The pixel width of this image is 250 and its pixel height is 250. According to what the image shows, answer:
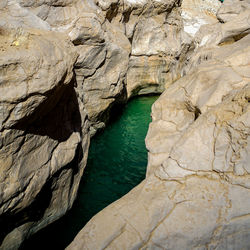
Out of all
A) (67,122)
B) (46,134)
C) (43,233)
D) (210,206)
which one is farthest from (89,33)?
(210,206)

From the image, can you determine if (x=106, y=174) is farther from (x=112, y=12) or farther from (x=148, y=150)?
(x=112, y=12)

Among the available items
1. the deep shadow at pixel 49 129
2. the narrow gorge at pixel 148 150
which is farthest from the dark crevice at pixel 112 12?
the deep shadow at pixel 49 129

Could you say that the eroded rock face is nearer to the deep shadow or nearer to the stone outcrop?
the deep shadow

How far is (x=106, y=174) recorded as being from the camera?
6453 millimetres

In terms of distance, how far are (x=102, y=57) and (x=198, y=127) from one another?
16.6ft

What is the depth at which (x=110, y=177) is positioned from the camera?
20.8ft

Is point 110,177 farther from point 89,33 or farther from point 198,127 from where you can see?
point 89,33

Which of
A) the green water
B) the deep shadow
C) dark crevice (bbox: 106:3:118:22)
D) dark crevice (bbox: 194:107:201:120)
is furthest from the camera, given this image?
dark crevice (bbox: 106:3:118:22)

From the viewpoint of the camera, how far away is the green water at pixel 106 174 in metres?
4.70

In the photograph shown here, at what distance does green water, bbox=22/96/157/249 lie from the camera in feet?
15.4

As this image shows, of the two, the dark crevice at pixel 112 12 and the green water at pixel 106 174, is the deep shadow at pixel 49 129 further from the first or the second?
the dark crevice at pixel 112 12

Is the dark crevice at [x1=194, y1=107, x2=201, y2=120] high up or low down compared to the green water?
up

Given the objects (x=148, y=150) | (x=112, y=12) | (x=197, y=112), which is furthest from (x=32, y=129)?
(x=112, y=12)

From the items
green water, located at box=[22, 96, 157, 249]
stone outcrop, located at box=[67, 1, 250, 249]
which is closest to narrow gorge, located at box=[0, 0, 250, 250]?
stone outcrop, located at box=[67, 1, 250, 249]
